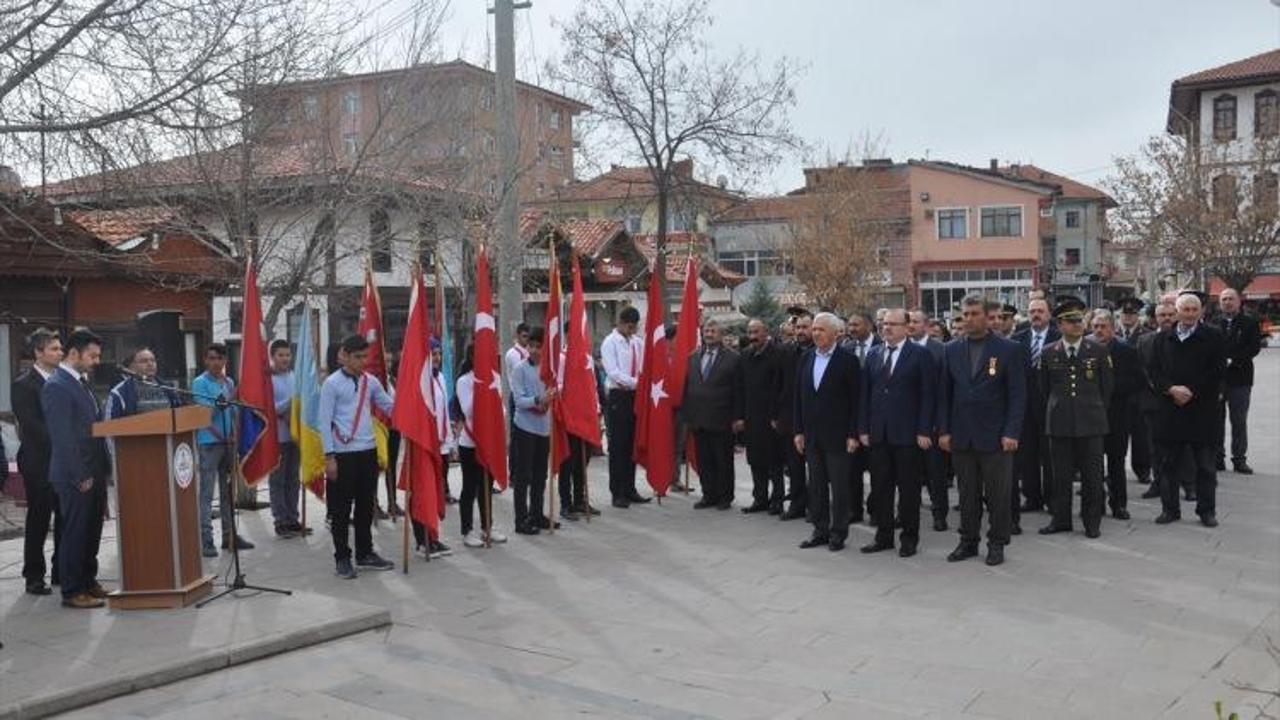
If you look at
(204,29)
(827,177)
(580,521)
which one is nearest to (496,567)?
(580,521)

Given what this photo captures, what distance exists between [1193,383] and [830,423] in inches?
133

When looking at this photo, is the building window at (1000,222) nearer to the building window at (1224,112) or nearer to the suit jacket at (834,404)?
the building window at (1224,112)

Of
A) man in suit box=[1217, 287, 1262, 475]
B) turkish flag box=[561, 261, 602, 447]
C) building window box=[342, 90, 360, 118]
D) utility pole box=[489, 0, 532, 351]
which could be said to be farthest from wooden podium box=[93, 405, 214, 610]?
man in suit box=[1217, 287, 1262, 475]

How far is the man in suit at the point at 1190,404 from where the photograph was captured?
9750 millimetres

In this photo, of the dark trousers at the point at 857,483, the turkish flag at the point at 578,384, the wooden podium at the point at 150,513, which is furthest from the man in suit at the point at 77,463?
the dark trousers at the point at 857,483

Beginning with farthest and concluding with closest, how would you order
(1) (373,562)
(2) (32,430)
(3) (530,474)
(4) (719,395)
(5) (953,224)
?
(5) (953,224) → (4) (719,395) → (3) (530,474) → (1) (373,562) → (2) (32,430)

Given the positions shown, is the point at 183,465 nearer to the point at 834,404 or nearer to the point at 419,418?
the point at 419,418

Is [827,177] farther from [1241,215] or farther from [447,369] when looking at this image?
[447,369]

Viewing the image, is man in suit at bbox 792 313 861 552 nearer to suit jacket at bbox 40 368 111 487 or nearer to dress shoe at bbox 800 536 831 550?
dress shoe at bbox 800 536 831 550

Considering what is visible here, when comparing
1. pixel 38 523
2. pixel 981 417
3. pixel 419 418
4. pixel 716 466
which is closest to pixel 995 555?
pixel 981 417

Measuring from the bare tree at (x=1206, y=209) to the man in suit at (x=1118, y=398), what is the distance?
36.6 metres

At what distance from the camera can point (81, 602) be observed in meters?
7.41

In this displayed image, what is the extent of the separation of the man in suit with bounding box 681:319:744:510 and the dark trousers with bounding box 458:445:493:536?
8.51 ft

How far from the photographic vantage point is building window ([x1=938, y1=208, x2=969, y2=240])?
62.5m
